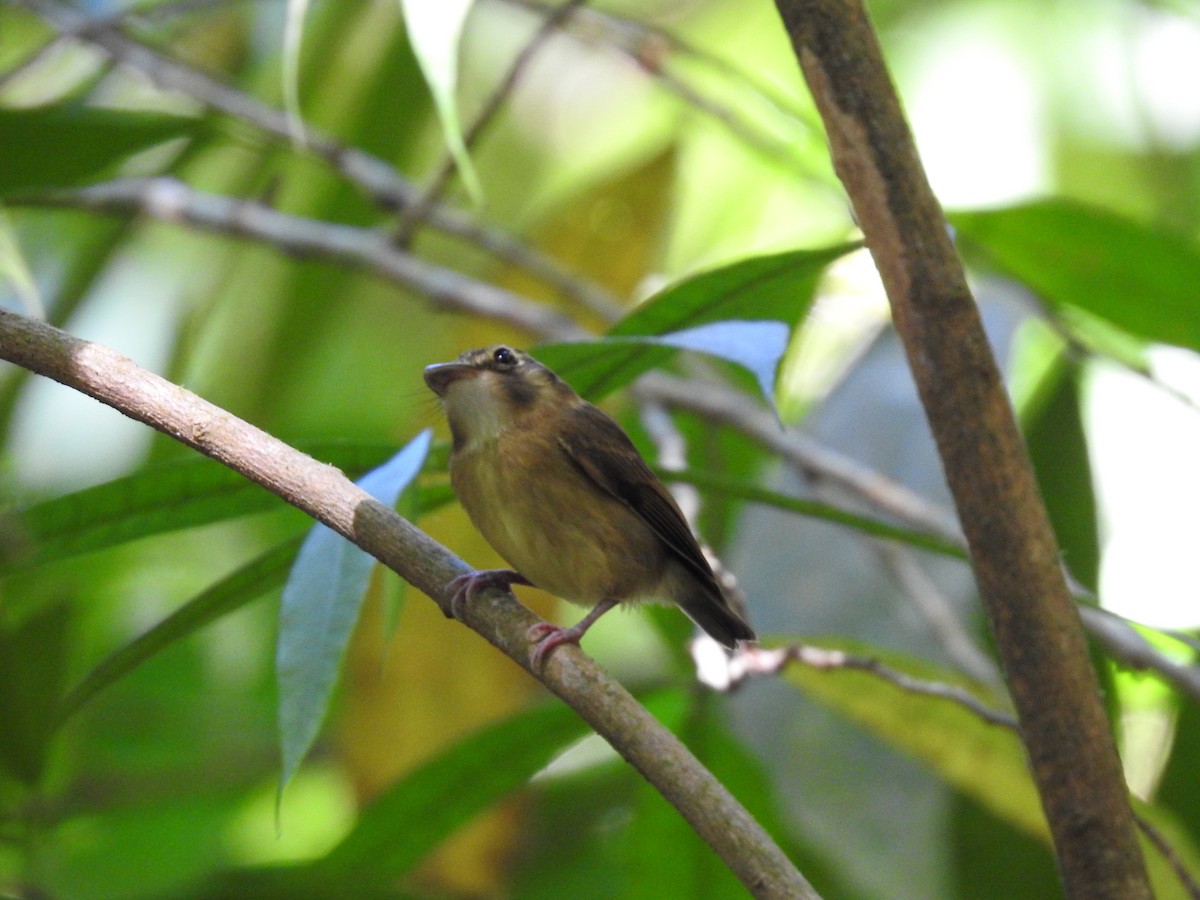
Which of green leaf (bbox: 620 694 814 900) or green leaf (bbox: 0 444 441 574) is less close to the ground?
green leaf (bbox: 0 444 441 574)

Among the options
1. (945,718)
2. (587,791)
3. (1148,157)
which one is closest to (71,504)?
(945,718)

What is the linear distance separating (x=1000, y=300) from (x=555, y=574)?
69.6 inches

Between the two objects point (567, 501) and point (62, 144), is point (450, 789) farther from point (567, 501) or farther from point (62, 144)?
point (62, 144)

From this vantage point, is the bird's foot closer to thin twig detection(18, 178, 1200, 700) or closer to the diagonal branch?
the diagonal branch

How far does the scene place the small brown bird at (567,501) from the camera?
2711 millimetres

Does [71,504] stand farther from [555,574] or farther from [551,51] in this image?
[551,51]

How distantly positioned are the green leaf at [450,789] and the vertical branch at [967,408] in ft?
4.82

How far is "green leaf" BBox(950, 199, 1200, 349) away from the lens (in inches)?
114

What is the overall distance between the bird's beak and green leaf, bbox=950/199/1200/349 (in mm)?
1132

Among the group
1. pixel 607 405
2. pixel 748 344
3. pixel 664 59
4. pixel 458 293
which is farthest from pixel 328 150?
pixel 748 344

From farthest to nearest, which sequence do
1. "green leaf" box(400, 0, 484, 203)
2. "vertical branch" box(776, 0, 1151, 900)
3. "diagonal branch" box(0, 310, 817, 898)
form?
"green leaf" box(400, 0, 484, 203) → "vertical branch" box(776, 0, 1151, 900) → "diagonal branch" box(0, 310, 817, 898)

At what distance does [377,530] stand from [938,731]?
1.59 m

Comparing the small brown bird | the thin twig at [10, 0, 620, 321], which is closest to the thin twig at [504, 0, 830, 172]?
the thin twig at [10, 0, 620, 321]

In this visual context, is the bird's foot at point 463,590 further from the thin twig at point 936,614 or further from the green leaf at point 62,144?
the green leaf at point 62,144
